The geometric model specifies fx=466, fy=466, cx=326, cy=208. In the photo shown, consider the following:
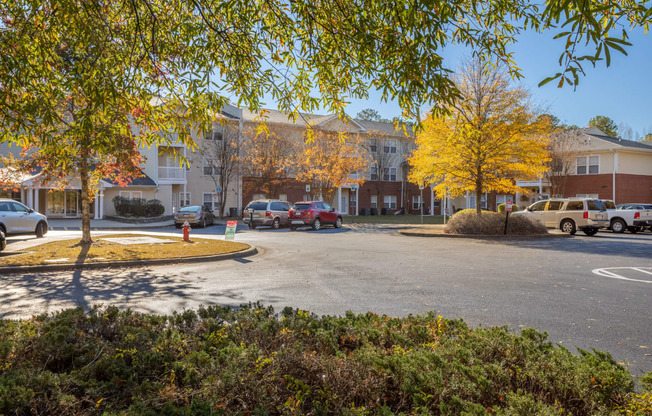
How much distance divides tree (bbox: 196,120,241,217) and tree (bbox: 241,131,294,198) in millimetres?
925

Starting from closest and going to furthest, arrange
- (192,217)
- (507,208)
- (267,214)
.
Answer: (507,208), (267,214), (192,217)

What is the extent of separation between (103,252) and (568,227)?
2214 cm

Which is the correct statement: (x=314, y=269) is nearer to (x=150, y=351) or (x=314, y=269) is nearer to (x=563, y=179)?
(x=150, y=351)

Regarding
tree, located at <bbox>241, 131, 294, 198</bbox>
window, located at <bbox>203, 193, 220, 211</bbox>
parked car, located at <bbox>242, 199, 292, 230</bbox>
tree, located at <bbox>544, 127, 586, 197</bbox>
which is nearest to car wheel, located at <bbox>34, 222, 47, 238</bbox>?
parked car, located at <bbox>242, 199, 292, 230</bbox>


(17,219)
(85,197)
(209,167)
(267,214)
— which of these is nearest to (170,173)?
(209,167)

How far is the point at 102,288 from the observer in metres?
8.92

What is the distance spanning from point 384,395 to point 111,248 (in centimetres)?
1336

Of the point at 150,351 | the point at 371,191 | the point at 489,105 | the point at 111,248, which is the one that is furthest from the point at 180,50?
the point at 371,191

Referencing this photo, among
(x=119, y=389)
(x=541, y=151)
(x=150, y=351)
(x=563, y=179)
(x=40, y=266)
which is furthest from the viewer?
(x=563, y=179)

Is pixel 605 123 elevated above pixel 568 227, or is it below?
above

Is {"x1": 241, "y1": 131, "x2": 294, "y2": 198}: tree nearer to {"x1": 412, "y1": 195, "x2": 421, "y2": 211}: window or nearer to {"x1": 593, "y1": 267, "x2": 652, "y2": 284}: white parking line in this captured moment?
{"x1": 412, "y1": 195, "x2": 421, "y2": 211}: window

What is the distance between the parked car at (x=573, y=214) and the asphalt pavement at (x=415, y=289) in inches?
398

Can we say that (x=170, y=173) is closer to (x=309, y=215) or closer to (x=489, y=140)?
(x=309, y=215)

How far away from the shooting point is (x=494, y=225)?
22.5 m
